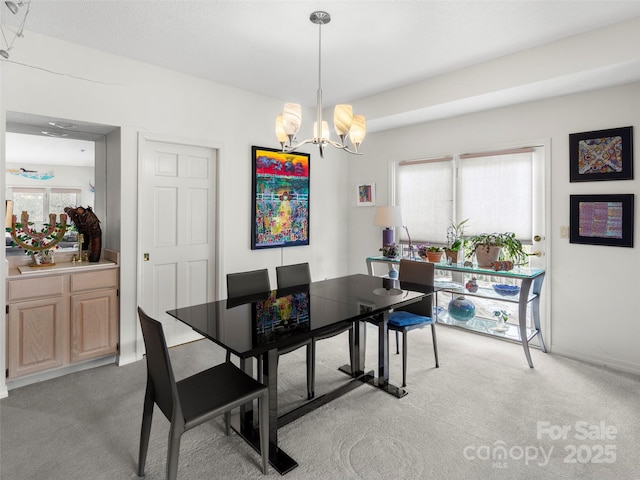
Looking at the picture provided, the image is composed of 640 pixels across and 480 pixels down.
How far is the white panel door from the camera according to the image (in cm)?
340

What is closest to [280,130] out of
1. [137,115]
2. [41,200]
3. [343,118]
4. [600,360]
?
[343,118]

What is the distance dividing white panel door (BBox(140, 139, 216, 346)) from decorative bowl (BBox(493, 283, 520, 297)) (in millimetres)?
2887

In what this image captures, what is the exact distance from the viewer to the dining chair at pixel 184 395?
157cm

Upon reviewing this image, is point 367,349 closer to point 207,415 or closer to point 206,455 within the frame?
point 206,455

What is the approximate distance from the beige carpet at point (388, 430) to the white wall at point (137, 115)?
730 mm

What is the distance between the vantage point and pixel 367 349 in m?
3.53

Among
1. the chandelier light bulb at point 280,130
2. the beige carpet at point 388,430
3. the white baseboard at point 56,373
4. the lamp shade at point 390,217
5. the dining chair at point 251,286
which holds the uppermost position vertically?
the chandelier light bulb at point 280,130

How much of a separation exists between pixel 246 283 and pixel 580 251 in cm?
300

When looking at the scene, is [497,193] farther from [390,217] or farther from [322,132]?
[322,132]

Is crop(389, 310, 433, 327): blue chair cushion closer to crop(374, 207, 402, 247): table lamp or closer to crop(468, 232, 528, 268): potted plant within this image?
crop(468, 232, 528, 268): potted plant

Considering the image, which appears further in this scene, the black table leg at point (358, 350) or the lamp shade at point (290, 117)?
the black table leg at point (358, 350)

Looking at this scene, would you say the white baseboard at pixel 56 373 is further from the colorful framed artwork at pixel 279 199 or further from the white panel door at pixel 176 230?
the colorful framed artwork at pixel 279 199

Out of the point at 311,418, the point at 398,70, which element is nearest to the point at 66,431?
the point at 311,418

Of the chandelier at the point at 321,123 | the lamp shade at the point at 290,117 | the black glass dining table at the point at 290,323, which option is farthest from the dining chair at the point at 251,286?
the lamp shade at the point at 290,117
